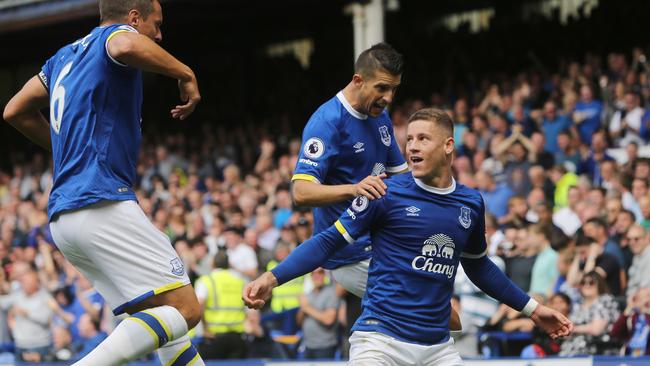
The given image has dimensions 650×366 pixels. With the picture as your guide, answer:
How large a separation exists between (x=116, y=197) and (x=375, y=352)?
4.90 feet

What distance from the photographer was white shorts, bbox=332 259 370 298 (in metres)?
6.83

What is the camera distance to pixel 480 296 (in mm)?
11469

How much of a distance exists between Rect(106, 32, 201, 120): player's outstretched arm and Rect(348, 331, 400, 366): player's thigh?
1.48m

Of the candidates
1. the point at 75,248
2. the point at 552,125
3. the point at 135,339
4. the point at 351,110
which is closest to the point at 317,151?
the point at 351,110

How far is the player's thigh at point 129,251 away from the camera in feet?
18.3

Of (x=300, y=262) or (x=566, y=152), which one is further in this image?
(x=566, y=152)

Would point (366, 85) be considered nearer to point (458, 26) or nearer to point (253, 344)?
point (253, 344)

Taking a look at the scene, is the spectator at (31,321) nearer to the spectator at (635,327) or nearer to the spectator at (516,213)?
the spectator at (516,213)

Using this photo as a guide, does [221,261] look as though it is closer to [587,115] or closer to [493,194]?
[493,194]

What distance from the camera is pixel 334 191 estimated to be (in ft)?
20.0

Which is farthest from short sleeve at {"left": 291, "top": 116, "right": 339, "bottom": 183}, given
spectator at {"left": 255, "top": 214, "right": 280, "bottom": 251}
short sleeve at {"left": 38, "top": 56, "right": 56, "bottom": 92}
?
spectator at {"left": 255, "top": 214, "right": 280, "bottom": 251}

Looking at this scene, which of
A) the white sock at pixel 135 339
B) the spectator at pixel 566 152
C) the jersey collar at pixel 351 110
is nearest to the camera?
the white sock at pixel 135 339

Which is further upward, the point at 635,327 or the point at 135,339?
the point at 135,339

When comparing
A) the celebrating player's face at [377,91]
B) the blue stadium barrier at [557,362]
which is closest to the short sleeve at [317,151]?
the celebrating player's face at [377,91]
